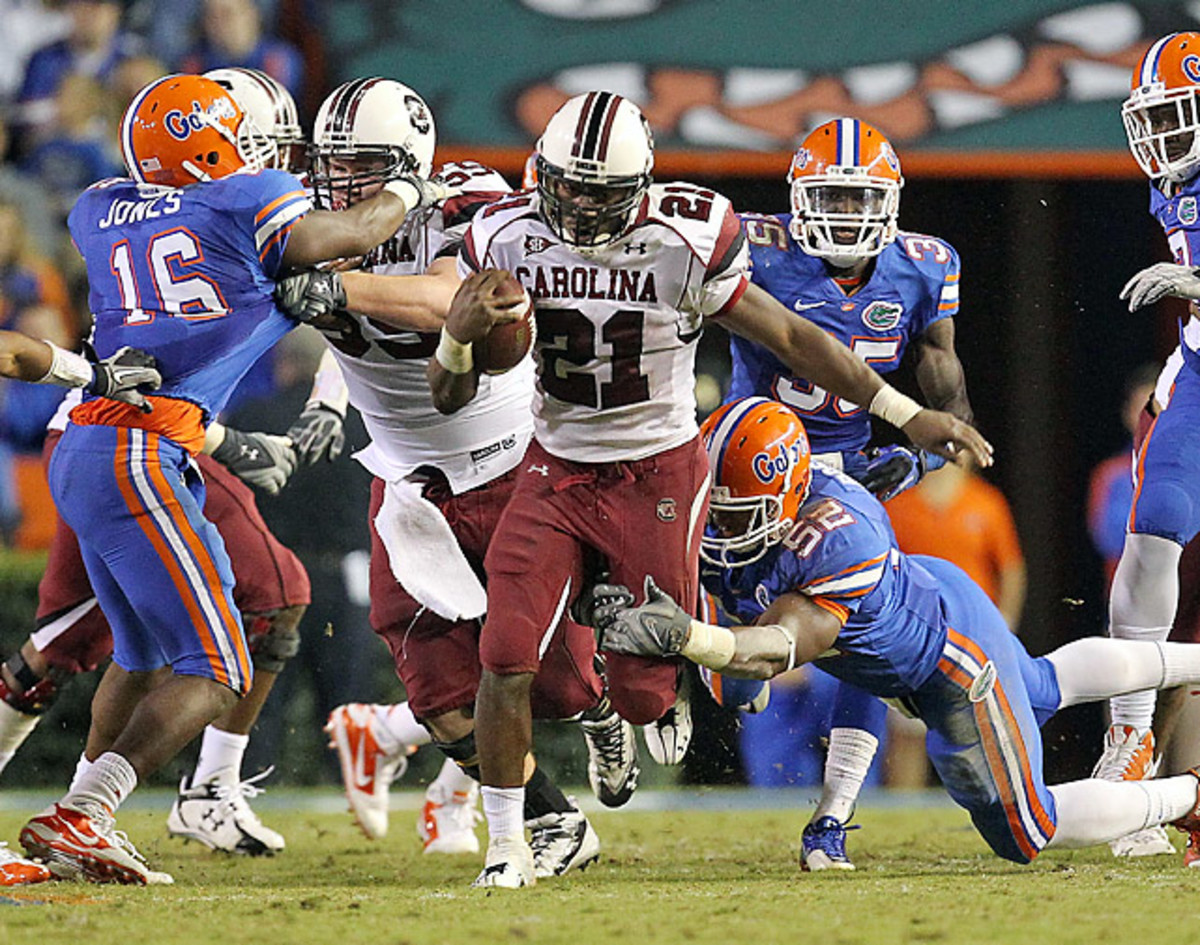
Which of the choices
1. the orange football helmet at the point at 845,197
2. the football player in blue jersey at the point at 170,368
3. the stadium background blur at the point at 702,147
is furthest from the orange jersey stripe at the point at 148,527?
the stadium background blur at the point at 702,147

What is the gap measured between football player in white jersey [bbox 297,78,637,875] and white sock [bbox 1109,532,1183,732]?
1415 millimetres

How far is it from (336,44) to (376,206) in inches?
143

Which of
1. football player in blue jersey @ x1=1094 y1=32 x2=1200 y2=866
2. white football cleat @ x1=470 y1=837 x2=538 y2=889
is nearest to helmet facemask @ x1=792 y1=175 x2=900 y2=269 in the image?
football player in blue jersey @ x1=1094 y1=32 x2=1200 y2=866

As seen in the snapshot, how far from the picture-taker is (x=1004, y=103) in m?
8.37

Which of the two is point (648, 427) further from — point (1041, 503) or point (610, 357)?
point (1041, 503)

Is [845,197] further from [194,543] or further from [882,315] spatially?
[194,543]

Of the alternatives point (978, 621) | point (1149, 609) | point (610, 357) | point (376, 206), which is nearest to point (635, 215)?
point (610, 357)

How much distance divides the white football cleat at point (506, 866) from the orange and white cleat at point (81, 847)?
33.5 inches

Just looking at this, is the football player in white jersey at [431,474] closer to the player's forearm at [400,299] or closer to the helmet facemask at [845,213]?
the player's forearm at [400,299]

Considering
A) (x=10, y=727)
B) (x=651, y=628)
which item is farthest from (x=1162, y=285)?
(x=10, y=727)

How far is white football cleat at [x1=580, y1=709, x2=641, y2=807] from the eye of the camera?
558 centimetres

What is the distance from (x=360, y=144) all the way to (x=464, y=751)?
1.62m

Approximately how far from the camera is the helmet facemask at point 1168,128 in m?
5.67

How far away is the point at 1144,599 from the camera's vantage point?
5652 millimetres
